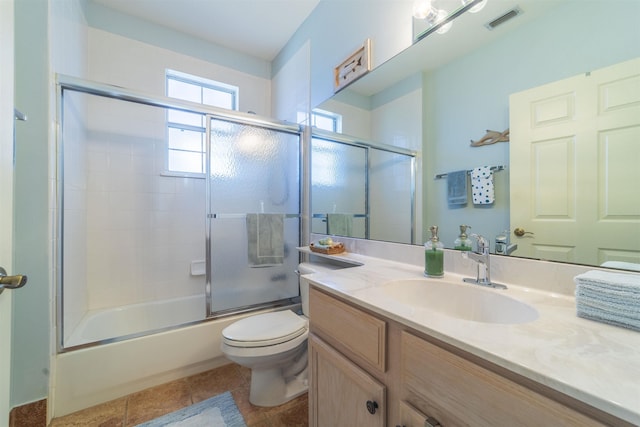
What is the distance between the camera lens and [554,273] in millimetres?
775

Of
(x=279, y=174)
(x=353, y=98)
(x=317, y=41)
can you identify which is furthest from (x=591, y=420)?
(x=317, y=41)

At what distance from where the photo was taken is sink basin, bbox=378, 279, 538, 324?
73cm

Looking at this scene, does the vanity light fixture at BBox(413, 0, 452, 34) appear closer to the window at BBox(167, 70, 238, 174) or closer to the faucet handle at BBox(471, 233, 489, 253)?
the faucet handle at BBox(471, 233, 489, 253)

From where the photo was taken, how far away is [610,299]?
0.56 metres

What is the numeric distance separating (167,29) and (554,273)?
3137 millimetres

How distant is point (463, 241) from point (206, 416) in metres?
1.57

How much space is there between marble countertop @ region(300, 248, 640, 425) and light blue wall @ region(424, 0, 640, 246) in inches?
16.5

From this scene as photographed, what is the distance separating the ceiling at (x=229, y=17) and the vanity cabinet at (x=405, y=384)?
2233 mm

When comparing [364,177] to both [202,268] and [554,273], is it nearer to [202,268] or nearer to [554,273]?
[554,273]

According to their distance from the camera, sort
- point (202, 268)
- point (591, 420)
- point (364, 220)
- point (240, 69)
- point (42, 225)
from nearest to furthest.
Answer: point (591, 420) → point (42, 225) → point (364, 220) → point (202, 268) → point (240, 69)

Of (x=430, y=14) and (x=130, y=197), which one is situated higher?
(x=430, y=14)

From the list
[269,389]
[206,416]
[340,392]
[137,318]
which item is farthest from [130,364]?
[340,392]

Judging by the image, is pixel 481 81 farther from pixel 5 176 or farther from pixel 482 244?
pixel 5 176

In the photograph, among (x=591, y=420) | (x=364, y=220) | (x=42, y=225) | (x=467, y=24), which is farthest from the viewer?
(x=364, y=220)
